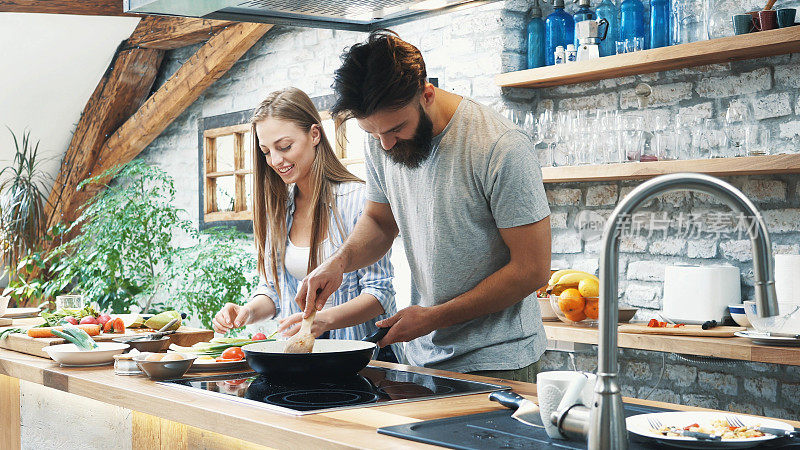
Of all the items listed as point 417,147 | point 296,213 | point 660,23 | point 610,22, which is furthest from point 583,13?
point 417,147

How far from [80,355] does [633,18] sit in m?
2.68

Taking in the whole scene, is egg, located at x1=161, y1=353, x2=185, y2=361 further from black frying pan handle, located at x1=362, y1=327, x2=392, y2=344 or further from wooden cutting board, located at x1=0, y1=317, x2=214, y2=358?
wooden cutting board, located at x1=0, y1=317, x2=214, y2=358

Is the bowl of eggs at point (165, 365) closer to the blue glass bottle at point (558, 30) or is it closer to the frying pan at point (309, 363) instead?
the frying pan at point (309, 363)

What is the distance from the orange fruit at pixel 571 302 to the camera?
3553mm


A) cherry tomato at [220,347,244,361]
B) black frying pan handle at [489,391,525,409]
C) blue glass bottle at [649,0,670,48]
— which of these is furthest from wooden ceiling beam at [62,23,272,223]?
black frying pan handle at [489,391,525,409]

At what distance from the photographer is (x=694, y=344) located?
3.15m

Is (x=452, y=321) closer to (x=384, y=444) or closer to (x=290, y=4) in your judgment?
(x=384, y=444)

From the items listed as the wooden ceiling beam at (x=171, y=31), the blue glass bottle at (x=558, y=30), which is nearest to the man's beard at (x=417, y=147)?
the blue glass bottle at (x=558, y=30)

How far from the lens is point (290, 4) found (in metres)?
2.56

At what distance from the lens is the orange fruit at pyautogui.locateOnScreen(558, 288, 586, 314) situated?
355cm

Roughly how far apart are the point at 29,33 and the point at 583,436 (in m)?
5.89

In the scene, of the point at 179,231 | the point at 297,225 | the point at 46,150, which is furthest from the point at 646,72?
the point at 46,150

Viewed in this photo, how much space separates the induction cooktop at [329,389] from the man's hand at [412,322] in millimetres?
98

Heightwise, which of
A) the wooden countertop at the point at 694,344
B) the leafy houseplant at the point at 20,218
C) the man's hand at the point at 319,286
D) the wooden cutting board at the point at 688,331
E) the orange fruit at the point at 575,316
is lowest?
the wooden countertop at the point at 694,344
